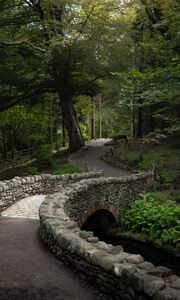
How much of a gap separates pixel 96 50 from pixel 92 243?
19985mm

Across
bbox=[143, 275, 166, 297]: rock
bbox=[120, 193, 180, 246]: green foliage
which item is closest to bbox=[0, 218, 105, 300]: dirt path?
bbox=[143, 275, 166, 297]: rock

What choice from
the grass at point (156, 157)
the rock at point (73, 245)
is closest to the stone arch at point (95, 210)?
the rock at point (73, 245)

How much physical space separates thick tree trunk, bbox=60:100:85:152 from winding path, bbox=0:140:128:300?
18527mm

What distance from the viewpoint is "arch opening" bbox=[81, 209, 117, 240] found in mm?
16266

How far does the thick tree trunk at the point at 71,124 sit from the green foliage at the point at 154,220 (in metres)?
12.9

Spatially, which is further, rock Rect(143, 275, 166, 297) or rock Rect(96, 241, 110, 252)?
rock Rect(96, 241, 110, 252)

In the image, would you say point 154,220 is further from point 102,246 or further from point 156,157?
point 156,157

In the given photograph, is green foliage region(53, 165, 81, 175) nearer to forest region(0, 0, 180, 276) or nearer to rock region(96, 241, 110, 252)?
forest region(0, 0, 180, 276)

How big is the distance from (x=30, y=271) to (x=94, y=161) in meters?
19.8

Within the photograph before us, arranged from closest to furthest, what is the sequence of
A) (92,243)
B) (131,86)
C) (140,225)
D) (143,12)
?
1. (92,243)
2. (131,86)
3. (140,225)
4. (143,12)

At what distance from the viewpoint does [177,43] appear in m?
12.6

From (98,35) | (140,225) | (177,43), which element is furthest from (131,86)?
(98,35)

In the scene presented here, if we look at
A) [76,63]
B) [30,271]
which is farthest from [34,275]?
[76,63]

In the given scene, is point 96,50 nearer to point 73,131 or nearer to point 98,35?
point 98,35
